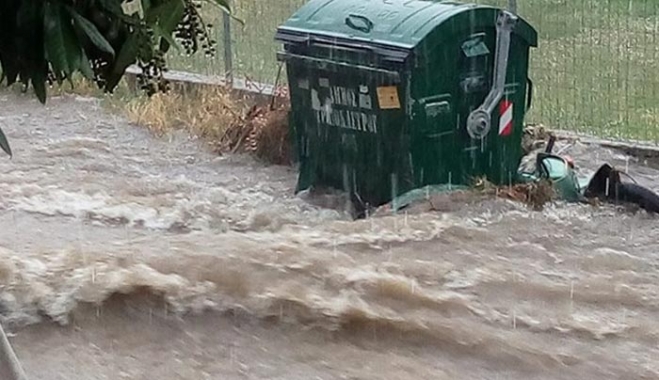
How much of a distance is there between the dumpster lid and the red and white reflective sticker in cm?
39

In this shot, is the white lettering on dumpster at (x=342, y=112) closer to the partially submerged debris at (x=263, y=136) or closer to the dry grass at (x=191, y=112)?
the partially submerged debris at (x=263, y=136)

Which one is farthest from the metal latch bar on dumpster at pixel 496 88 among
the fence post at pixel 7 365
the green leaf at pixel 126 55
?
the green leaf at pixel 126 55

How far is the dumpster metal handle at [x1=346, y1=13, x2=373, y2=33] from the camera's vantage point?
7.86 meters

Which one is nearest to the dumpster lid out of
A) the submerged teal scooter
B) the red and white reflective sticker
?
the red and white reflective sticker

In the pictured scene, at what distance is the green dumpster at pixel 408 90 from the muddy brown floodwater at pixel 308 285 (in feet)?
0.99

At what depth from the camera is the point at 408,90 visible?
301 inches

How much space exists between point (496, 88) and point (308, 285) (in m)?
2.00

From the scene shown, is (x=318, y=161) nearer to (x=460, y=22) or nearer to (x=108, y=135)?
(x=460, y=22)

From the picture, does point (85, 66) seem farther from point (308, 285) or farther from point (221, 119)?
point (221, 119)

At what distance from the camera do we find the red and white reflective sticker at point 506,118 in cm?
810

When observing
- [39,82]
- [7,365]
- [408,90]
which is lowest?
[7,365]

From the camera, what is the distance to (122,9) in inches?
124

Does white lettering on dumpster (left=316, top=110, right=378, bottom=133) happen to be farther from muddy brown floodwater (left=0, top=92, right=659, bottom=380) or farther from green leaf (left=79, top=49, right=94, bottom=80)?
green leaf (left=79, top=49, right=94, bottom=80)

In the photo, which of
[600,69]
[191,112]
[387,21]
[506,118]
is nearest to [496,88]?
[506,118]
